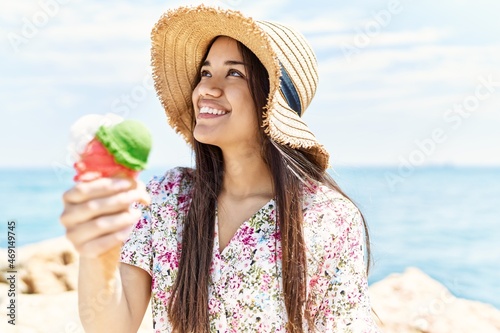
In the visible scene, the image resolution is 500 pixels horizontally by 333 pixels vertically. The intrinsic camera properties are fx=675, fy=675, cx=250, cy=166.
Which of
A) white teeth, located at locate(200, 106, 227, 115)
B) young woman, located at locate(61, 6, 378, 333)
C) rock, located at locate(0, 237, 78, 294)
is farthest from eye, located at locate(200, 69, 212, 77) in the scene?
rock, located at locate(0, 237, 78, 294)

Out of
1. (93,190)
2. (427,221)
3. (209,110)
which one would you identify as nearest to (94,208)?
(93,190)

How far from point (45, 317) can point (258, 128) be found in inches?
104

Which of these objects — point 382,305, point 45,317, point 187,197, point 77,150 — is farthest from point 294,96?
point 382,305

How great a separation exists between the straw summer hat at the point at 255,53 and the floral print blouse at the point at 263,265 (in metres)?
0.30

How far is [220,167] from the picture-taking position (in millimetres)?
2979

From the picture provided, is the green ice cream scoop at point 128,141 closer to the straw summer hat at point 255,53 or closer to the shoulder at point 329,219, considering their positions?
the straw summer hat at point 255,53

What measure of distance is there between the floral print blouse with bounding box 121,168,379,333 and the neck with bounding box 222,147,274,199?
4.4 inches

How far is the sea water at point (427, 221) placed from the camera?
628 inches

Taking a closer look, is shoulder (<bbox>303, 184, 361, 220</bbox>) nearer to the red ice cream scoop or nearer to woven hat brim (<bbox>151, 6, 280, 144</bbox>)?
woven hat brim (<bbox>151, 6, 280, 144</bbox>)

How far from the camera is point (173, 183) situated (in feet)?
9.74

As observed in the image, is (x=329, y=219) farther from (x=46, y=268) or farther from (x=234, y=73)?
(x=46, y=268)

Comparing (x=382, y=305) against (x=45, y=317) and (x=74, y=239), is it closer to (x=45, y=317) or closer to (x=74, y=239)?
(x=45, y=317)

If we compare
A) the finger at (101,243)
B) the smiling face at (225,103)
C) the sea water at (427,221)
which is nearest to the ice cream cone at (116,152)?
the finger at (101,243)

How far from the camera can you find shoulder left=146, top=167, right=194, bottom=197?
294cm
